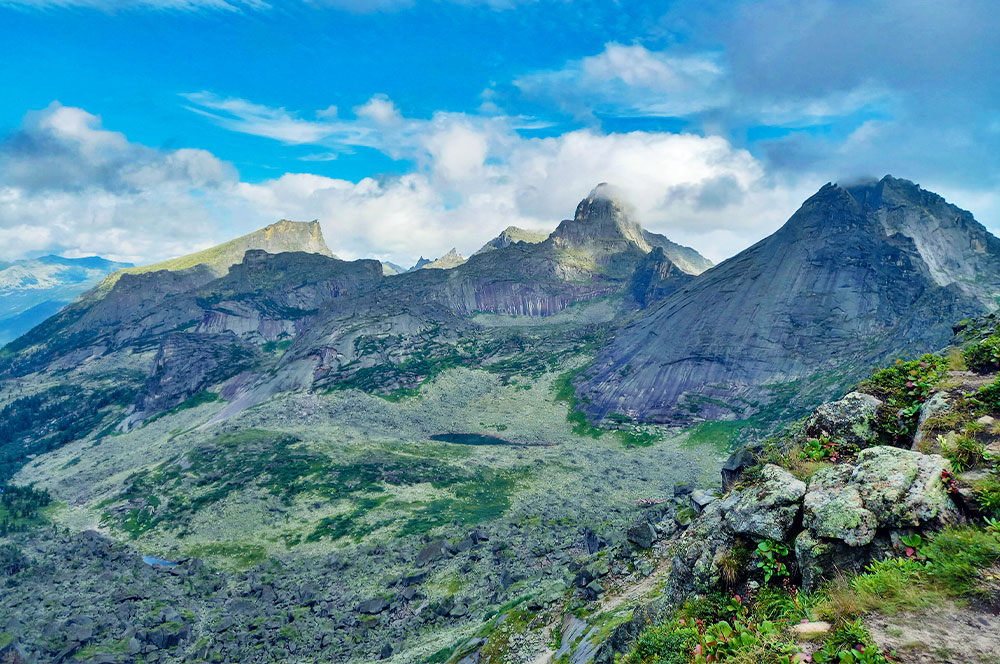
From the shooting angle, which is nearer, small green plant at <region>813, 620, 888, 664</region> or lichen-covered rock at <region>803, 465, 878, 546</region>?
small green plant at <region>813, 620, 888, 664</region>

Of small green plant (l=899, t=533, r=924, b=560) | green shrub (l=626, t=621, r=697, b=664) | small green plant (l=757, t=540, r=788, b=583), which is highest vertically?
small green plant (l=899, t=533, r=924, b=560)

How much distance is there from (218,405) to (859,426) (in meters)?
185

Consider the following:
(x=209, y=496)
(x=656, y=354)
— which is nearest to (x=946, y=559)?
(x=209, y=496)

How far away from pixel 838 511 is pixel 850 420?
4.76 metres

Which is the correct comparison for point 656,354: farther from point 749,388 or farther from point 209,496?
point 209,496

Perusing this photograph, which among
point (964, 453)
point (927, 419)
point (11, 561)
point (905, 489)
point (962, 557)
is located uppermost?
point (927, 419)

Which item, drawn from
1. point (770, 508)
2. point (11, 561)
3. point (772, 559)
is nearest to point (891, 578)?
point (772, 559)

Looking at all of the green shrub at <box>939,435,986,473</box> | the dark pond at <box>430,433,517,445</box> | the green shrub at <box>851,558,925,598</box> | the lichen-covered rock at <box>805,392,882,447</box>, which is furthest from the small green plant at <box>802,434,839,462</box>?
the dark pond at <box>430,433,517,445</box>

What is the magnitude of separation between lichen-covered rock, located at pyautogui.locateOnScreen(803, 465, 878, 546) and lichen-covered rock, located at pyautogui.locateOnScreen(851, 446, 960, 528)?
18 cm

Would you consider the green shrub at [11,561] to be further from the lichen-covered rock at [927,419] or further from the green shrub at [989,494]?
the green shrub at [989,494]

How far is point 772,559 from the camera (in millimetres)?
10031

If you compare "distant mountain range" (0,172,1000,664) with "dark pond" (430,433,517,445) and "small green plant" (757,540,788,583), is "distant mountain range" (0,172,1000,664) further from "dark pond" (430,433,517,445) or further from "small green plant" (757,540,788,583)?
"small green plant" (757,540,788,583)

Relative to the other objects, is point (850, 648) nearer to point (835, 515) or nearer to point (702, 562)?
point (835, 515)

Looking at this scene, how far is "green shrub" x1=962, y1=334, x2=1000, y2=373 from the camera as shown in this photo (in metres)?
13.1
